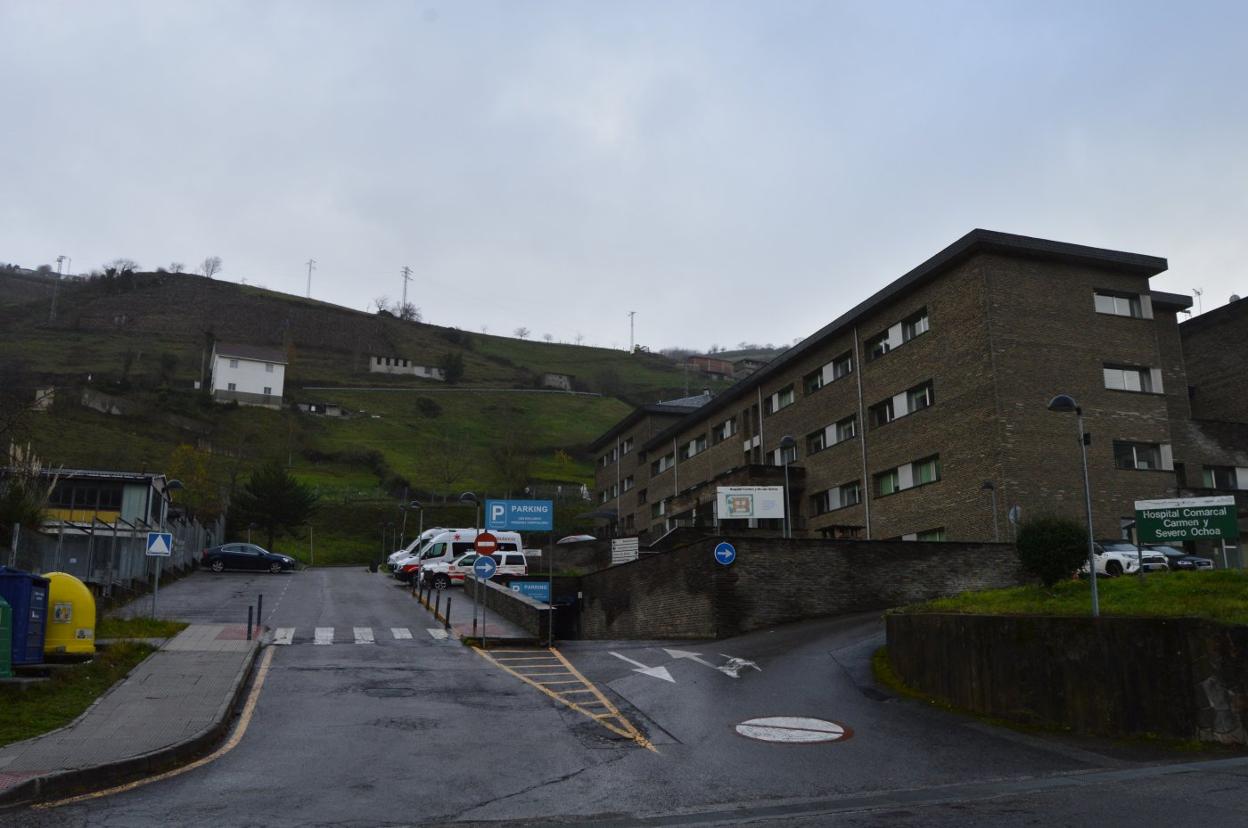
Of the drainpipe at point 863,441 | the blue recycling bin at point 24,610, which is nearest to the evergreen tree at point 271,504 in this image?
the drainpipe at point 863,441

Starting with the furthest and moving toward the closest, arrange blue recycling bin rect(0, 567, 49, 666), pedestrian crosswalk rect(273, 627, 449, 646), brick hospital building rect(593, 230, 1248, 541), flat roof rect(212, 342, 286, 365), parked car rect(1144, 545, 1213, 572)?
flat roof rect(212, 342, 286, 365) → brick hospital building rect(593, 230, 1248, 541) → parked car rect(1144, 545, 1213, 572) → pedestrian crosswalk rect(273, 627, 449, 646) → blue recycling bin rect(0, 567, 49, 666)

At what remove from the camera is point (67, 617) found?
16.2 meters

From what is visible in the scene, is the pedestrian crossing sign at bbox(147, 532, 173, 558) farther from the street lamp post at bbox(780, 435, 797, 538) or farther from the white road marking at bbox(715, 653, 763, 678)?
the street lamp post at bbox(780, 435, 797, 538)

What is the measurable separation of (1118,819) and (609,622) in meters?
26.6

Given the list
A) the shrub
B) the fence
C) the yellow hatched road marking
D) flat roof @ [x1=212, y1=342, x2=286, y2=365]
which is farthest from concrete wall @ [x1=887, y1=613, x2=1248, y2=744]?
flat roof @ [x1=212, y1=342, x2=286, y2=365]

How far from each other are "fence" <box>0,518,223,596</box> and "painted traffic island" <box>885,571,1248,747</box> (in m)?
20.3

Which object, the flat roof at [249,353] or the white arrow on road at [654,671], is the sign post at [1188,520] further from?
the flat roof at [249,353]

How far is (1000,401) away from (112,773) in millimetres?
30170

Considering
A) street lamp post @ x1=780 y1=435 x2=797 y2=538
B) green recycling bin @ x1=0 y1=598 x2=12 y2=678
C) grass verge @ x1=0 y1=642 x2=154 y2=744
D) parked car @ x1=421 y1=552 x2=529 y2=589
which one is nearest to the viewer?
grass verge @ x1=0 y1=642 x2=154 y2=744

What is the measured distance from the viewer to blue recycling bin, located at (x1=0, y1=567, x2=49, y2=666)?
1467 cm

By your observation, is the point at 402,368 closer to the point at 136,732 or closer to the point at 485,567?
Answer: the point at 485,567

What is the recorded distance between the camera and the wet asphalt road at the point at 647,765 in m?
8.84

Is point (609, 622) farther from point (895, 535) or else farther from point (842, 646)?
point (842, 646)

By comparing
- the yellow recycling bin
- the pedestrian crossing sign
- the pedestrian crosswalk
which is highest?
the pedestrian crossing sign
